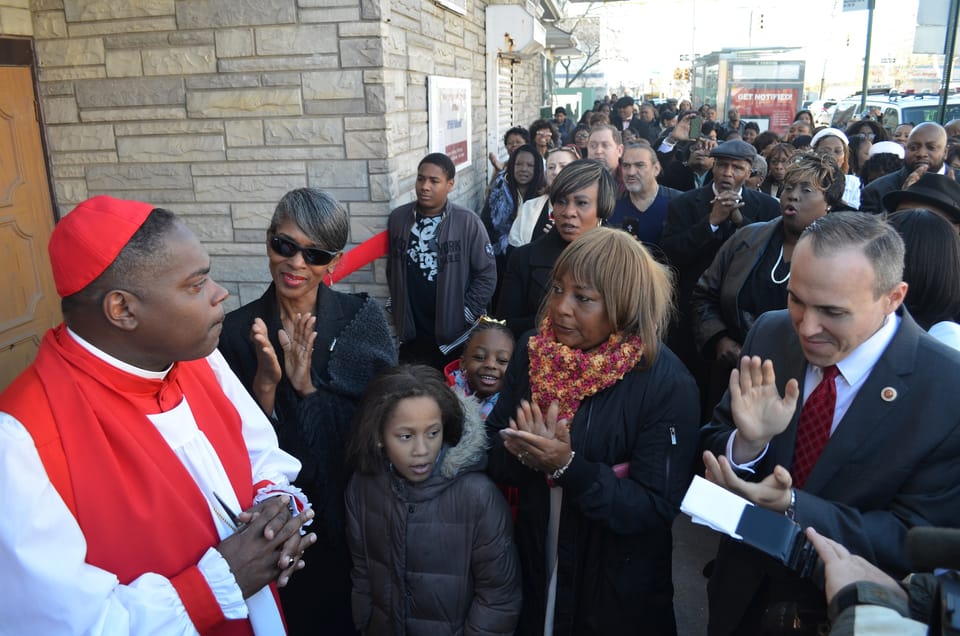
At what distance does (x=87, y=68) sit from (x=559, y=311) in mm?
3740

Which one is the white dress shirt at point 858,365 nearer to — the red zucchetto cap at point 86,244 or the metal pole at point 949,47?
the red zucchetto cap at point 86,244

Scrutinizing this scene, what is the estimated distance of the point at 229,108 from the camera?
4188 millimetres

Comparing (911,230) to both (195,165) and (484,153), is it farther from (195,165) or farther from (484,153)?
(484,153)

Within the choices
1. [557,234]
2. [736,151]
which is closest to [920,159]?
[736,151]

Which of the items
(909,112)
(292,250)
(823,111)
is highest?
(823,111)

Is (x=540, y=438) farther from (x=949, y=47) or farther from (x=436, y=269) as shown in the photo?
(x=949, y=47)

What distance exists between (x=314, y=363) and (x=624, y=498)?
1.30m

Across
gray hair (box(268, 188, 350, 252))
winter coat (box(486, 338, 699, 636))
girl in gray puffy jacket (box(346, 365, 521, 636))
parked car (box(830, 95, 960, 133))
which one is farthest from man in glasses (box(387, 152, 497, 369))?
parked car (box(830, 95, 960, 133))

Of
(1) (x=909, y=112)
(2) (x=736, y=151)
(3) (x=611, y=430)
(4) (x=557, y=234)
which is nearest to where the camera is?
(3) (x=611, y=430)

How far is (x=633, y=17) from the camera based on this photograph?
2731 inches

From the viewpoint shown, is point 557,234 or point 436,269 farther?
Answer: point 436,269

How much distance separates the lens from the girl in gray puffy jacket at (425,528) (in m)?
2.25

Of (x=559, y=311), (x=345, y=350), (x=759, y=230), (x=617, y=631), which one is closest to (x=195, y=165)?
(x=345, y=350)

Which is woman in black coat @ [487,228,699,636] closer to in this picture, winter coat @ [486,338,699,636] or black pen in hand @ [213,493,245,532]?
winter coat @ [486,338,699,636]
